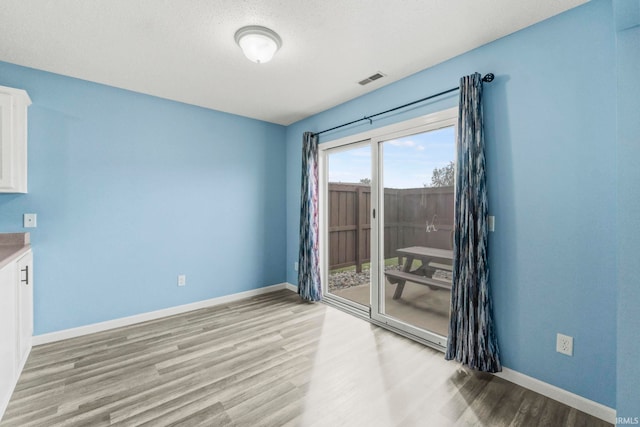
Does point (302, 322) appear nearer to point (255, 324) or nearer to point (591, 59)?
Answer: point (255, 324)

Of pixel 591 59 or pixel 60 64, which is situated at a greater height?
pixel 60 64

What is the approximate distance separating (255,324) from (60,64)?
3093mm

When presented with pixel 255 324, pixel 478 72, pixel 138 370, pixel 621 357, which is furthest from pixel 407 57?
pixel 138 370

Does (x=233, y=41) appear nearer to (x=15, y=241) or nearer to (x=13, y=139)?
(x=13, y=139)

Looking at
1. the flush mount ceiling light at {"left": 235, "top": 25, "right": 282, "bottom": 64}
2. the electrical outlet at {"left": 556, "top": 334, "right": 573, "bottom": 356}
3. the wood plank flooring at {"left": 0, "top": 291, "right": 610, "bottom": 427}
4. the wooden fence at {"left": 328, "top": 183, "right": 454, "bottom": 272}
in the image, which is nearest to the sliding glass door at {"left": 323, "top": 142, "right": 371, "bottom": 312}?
the wooden fence at {"left": 328, "top": 183, "right": 454, "bottom": 272}

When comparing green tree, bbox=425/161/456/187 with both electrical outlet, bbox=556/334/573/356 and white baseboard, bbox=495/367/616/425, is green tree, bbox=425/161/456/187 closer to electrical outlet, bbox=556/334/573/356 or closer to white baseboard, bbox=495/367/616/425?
electrical outlet, bbox=556/334/573/356

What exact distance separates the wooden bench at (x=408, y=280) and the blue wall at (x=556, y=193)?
0.55 m

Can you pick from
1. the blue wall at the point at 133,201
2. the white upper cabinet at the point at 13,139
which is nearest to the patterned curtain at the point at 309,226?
the blue wall at the point at 133,201

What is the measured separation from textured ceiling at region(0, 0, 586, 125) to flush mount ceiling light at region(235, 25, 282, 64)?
0.05 m

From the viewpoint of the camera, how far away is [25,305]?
2.21 meters

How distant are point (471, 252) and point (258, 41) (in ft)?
7.48

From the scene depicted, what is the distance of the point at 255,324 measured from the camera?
9.96 ft

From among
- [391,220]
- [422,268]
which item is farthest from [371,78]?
[422,268]

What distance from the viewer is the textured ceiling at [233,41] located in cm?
180
